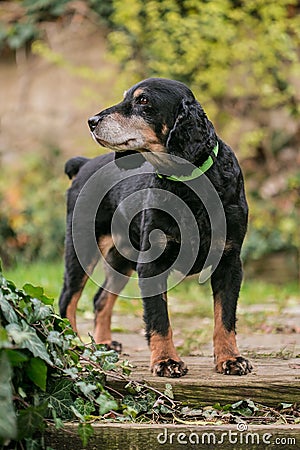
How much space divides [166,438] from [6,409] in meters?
0.76

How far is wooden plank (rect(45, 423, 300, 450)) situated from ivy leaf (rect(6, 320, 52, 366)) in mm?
310

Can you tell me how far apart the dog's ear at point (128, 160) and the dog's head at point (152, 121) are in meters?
0.24

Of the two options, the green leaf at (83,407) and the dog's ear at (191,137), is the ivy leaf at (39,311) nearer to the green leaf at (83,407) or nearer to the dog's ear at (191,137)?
the green leaf at (83,407)

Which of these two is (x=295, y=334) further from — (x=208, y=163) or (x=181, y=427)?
(x=181, y=427)

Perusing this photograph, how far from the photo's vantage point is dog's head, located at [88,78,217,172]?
3537 millimetres

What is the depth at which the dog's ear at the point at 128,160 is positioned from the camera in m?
3.91

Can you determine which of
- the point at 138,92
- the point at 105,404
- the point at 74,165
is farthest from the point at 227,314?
the point at 74,165

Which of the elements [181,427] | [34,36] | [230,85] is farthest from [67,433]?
[34,36]

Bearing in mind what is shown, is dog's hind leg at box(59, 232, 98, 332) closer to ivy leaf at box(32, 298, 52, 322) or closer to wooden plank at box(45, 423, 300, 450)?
ivy leaf at box(32, 298, 52, 322)

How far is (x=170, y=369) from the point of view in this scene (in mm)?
3203

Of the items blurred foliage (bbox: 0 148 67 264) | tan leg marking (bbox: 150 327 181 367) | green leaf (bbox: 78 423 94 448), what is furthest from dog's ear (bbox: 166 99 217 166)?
blurred foliage (bbox: 0 148 67 264)

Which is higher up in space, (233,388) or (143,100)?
(143,100)

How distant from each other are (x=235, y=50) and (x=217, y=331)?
6.38 metres

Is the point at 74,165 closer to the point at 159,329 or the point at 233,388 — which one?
the point at 159,329
